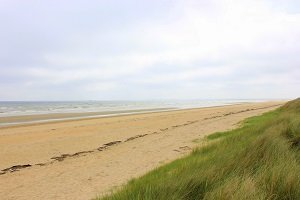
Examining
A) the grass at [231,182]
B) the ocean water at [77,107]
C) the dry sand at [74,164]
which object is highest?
the ocean water at [77,107]

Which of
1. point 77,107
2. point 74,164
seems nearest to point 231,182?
point 74,164

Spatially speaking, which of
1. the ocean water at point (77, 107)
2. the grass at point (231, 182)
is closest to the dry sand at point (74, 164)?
the grass at point (231, 182)

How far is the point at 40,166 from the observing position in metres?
10.2

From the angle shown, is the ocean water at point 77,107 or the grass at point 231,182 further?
the ocean water at point 77,107

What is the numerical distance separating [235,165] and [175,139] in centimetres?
939

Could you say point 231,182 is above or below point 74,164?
above

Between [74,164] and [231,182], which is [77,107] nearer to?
[74,164]

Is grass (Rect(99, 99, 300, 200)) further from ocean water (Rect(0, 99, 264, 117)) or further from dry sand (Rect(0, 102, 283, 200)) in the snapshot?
ocean water (Rect(0, 99, 264, 117))

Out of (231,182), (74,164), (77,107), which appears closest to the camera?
(231,182)

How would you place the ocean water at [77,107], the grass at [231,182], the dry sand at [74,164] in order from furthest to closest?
the ocean water at [77,107] < the dry sand at [74,164] < the grass at [231,182]

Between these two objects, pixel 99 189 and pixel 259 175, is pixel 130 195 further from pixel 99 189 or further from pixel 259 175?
pixel 99 189

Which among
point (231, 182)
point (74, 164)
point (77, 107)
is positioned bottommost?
point (74, 164)

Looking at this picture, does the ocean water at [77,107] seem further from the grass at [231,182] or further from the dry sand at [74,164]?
the grass at [231,182]

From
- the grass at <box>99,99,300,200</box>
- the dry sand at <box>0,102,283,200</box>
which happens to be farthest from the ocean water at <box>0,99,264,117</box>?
the grass at <box>99,99,300,200</box>
